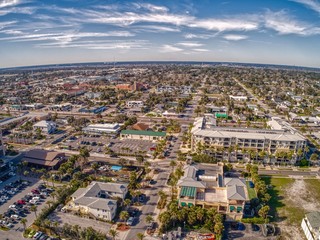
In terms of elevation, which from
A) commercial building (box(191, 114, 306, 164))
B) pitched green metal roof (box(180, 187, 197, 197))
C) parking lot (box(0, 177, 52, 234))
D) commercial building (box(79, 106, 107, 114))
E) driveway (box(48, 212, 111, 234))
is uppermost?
commercial building (box(191, 114, 306, 164))

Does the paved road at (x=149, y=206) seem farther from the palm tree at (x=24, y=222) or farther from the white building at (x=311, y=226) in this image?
the white building at (x=311, y=226)

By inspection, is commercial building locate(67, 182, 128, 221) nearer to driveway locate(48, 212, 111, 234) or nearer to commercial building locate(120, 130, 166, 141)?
driveway locate(48, 212, 111, 234)

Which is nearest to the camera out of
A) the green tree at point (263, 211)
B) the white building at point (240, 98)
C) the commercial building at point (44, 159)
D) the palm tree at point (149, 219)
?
the palm tree at point (149, 219)

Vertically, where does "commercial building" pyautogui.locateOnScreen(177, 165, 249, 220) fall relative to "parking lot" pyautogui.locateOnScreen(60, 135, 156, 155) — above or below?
above

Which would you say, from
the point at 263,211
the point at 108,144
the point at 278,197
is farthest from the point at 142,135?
the point at 263,211

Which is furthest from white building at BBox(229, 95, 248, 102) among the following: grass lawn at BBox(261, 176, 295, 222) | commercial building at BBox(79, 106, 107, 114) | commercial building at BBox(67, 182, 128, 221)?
commercial building at BBox(67, 182, 128, 221)

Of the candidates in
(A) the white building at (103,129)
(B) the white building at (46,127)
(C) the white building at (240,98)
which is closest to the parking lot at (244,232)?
(A) the white building at (103,129)

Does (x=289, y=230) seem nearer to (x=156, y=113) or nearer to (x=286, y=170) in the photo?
(x=286, y=170)
